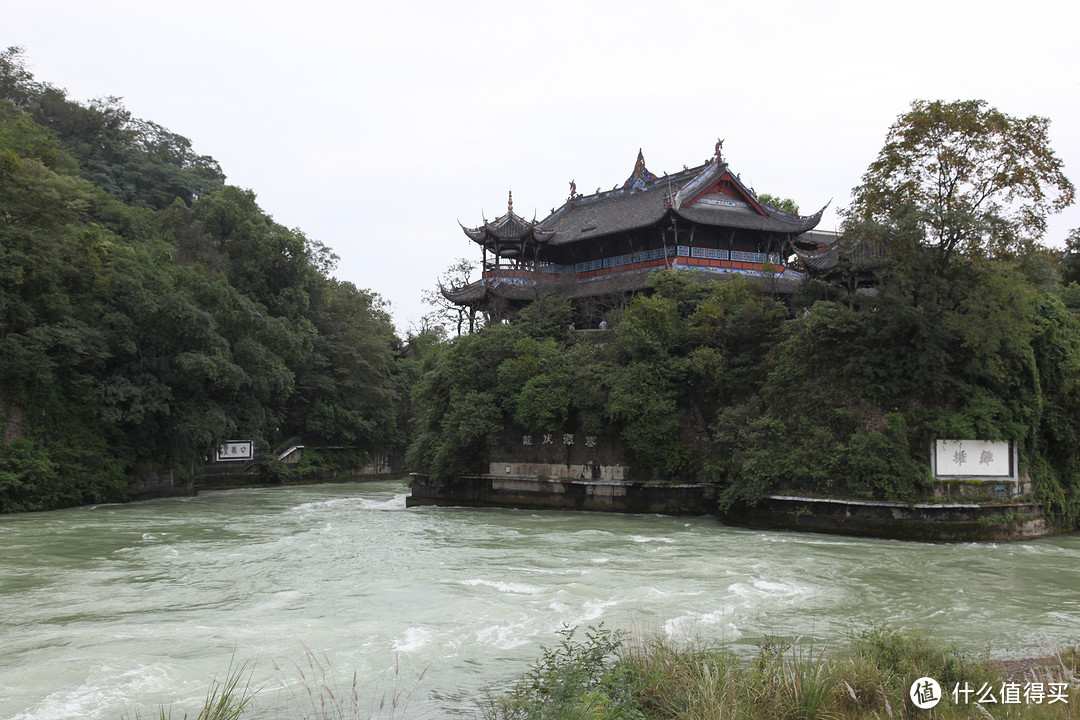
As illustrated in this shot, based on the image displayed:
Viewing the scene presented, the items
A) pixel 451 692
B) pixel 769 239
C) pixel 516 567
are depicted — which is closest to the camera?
pixel 451 692

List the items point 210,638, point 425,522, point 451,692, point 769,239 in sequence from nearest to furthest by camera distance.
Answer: point 451,692 < point 210,638 < point 425,522 < point 769,239

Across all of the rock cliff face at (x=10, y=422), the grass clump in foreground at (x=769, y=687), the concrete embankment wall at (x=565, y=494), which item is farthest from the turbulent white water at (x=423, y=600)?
the rock cliff face at (x=10, y=422)

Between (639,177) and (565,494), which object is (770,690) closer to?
(565,494)

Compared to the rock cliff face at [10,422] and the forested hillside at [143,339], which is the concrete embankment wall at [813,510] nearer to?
the forested hillside at [143,339]

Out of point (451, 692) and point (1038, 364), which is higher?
point (1038, 364)

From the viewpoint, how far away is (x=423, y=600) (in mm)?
11281

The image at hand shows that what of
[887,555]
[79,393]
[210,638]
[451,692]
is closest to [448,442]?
[79,393]

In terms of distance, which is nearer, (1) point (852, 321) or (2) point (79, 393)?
(1) point (852, 321)

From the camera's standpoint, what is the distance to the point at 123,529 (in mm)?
19188

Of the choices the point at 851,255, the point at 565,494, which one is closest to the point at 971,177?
the point at 851,255

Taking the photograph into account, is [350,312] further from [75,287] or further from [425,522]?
[425,522]

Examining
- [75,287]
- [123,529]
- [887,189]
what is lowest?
[123,529]

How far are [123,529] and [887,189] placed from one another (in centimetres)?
2036

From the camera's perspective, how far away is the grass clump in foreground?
17.8ft
